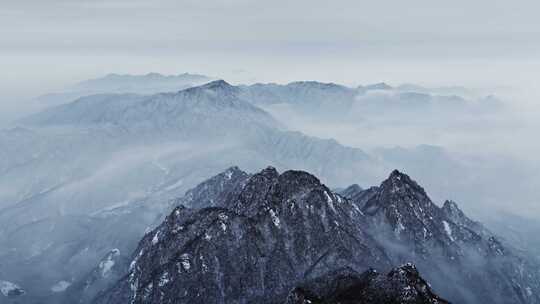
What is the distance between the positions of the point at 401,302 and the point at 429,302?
33.1 ft

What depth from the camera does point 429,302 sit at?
199125 millimetres

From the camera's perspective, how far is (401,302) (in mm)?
199250
